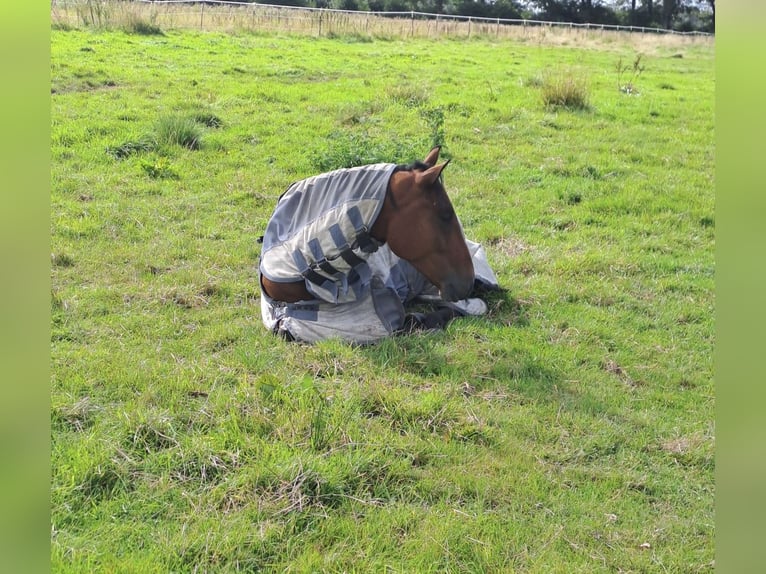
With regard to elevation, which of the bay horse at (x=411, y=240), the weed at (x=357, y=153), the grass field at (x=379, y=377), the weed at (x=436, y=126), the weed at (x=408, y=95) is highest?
the weed at (x=408, y=95)

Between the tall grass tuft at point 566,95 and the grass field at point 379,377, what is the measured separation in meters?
2.15

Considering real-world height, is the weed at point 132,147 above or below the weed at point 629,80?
below

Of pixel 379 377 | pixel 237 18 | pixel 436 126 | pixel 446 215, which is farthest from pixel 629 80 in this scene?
pixel 379 377

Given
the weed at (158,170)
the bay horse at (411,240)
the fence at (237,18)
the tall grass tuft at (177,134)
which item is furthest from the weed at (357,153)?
the fence at (237,18)

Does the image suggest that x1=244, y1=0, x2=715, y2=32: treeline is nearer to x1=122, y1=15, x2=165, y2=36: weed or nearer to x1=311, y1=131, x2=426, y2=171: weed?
x1=122, y1=15, x2=165, y2=36: weed

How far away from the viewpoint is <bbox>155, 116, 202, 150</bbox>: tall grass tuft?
31.7 ft

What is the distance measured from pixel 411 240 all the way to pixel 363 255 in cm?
42

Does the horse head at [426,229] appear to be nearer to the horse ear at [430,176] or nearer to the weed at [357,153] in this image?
the horse ear at [430,176]

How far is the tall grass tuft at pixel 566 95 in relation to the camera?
42.1 ft

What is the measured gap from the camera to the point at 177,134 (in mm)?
9656

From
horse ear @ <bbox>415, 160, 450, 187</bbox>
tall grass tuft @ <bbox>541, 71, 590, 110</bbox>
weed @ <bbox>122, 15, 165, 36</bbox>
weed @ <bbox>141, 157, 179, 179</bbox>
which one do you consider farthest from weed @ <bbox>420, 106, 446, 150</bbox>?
weed @ <bbox>122, 15, 165, 36</bbox>

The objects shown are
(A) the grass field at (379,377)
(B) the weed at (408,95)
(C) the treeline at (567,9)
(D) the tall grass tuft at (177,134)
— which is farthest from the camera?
(C) the treeline at (567,9)

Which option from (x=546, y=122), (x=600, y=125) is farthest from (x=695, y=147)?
(x=546, y=122)
